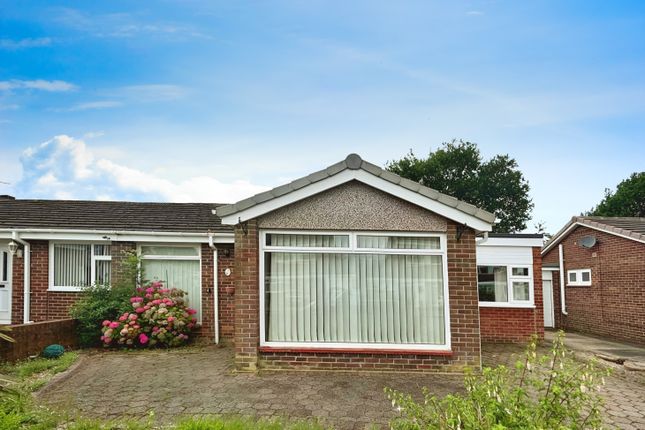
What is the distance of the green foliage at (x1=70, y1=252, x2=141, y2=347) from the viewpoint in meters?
9.34

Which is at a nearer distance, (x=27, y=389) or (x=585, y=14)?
(x=27, y=389)

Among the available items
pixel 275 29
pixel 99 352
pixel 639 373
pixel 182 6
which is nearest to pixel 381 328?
pixel 639 373

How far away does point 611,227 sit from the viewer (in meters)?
13.4

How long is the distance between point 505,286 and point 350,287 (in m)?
5.96

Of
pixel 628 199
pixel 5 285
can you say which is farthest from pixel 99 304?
pixel 628 199

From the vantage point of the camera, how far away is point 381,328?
23.9ft

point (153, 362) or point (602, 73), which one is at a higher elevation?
point (602, 73)

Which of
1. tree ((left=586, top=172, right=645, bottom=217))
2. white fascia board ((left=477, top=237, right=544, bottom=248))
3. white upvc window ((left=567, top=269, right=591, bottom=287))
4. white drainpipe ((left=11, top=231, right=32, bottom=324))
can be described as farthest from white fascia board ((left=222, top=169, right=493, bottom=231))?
tree ((left=586, top=172, right=645, bottom=217))

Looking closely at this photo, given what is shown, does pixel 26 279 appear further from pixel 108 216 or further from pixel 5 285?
pixel 108 216

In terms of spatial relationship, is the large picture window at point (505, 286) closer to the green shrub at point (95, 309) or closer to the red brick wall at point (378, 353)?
the red brick wall at point (378, 353)

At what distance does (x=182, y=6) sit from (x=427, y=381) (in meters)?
9.53

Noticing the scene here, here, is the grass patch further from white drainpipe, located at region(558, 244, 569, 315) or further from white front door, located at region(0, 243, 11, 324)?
white drainpipe, located at region(558, 244, 569, 315)

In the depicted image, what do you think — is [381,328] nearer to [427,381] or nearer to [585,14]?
[427,381]

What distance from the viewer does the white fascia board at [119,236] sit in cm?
1032
